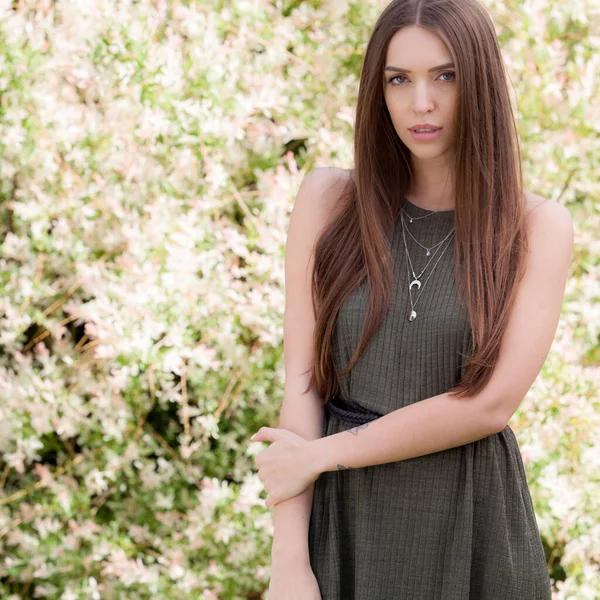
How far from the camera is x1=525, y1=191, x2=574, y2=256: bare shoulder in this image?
1.54m

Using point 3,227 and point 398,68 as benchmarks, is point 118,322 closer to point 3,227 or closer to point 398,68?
point 3,227

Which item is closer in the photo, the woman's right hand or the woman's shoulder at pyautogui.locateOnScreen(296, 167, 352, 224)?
the woman's right hand

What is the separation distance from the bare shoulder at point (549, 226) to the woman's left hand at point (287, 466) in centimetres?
51

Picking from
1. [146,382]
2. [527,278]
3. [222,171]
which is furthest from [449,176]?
[146,382]

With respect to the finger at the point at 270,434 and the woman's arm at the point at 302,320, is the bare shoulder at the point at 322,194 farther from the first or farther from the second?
the finger at the point at 270,434

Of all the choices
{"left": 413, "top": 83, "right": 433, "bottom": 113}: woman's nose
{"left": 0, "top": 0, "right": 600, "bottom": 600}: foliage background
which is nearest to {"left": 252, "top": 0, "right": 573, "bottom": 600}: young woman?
{"left": 413, "top": 83, "right": 433, "bottom": 113}: woman's nose

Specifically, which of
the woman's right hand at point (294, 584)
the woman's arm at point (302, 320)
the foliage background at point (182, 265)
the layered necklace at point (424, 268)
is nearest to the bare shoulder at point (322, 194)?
the woman's arm at point (302, 320)

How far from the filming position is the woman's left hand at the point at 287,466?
156 cm

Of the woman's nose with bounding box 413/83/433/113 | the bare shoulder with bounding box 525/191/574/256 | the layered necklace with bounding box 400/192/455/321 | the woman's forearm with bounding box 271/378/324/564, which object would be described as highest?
the woman's nose with bounding box 413/83/433/113

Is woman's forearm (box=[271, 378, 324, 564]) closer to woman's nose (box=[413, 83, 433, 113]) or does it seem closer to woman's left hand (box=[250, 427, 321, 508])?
woman's left hand (box=[250, 427, 321, 508])

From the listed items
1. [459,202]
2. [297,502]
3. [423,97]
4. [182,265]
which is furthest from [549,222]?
[182,265]

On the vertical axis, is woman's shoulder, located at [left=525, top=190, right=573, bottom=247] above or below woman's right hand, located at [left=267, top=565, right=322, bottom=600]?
above

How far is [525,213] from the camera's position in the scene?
1.57 m

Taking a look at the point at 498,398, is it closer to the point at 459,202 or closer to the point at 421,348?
the point at 421,348
